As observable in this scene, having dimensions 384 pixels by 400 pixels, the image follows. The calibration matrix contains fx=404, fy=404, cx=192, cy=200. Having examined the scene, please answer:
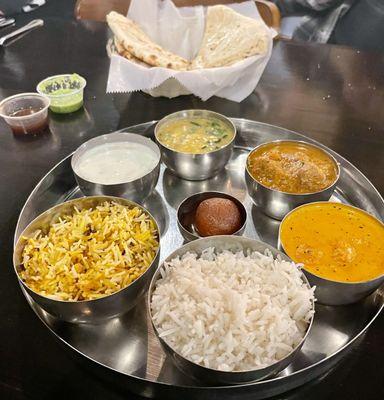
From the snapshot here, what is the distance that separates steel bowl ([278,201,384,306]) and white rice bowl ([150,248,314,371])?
0.08 metres

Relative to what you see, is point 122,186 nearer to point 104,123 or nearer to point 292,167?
point 292,167

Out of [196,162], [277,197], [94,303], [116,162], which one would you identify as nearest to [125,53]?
[116,162]

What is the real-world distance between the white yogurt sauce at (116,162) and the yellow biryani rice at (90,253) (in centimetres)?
24

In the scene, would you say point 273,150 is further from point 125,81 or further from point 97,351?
point 97,351

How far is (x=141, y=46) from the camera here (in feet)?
8.16

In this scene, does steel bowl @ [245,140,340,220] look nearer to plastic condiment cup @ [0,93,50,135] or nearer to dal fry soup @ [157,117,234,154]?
dal fry soup @ [157,117,234,154]

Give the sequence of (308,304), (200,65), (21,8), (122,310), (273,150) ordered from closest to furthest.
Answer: (308,304) < (122,310) < (273,150) < (200,65) < (21,8)

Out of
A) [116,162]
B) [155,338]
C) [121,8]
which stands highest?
[121,8]

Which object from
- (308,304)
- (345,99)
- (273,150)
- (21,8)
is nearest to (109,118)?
(273,150)

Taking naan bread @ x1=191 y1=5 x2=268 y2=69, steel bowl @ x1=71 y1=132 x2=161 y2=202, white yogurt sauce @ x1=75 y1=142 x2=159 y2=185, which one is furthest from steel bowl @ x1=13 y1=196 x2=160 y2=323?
naan bread @ x1=191 y1=5 x2=268 y2=69

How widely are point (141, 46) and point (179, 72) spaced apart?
41 centimetres

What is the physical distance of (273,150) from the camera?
1877 millimetres

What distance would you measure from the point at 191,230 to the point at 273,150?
1.91 ft

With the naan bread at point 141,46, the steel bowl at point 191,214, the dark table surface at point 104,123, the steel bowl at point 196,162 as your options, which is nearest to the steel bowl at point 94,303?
the dark table surface at point 104,123
